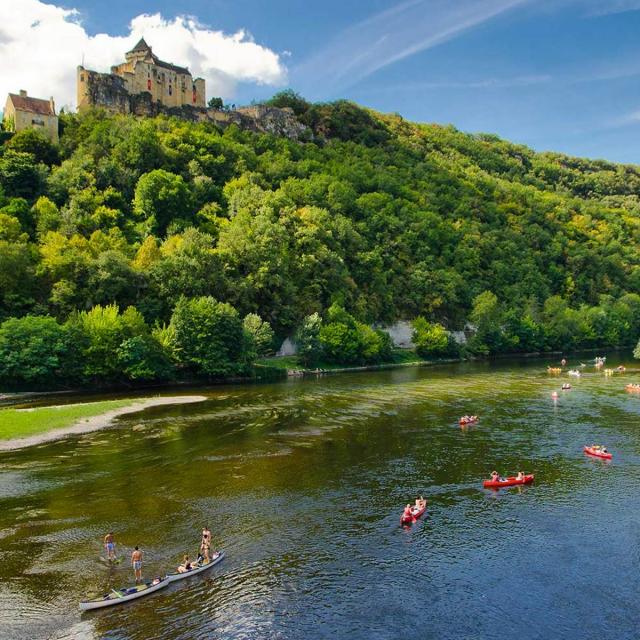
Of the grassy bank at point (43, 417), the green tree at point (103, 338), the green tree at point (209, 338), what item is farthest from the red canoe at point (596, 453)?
the green tree at point (103, 338)

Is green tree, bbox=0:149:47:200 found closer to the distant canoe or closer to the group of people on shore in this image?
the group of people on shore

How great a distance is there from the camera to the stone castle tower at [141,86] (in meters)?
140

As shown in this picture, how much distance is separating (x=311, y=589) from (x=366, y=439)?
83.4ft

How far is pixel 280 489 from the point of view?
1467 inches

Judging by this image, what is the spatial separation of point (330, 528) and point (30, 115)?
12517 centimetres

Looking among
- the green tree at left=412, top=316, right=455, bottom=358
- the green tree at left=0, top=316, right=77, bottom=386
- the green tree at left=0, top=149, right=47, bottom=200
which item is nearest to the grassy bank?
the green tree at left=0, top=316, right=77, bottom=386

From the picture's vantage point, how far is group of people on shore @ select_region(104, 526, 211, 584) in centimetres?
2548

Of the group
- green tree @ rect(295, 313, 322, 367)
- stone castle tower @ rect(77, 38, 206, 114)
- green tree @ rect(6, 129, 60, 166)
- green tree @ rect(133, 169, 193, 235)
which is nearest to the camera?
green tree @ rect(295, 313, 322, 367)

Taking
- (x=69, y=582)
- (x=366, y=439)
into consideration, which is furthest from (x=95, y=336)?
(x=69, y=582)

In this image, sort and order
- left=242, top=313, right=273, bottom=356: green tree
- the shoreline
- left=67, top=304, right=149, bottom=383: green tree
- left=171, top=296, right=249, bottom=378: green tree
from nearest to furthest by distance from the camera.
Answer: the shoreline < left=67, top=304, right=149, bottom=383: green tree < left=171, top=296, right=249, bottom=378: green tree < left=242, top=313, right=273, bottom=356: green tree

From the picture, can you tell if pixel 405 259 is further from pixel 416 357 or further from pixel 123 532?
pixel 123 532

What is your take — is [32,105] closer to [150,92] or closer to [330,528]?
[150,92]

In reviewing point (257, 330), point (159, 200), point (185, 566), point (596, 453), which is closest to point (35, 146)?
point (159, 200)

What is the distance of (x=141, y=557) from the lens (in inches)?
1065
